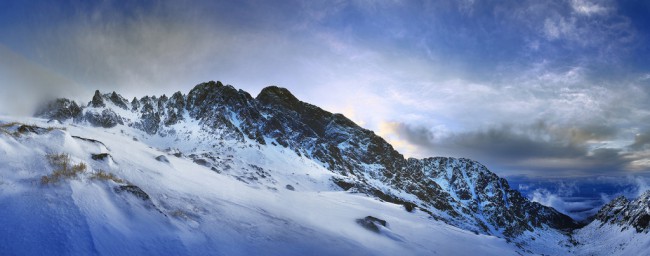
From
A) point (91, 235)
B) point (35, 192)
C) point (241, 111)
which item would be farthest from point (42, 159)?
point (241, 111)

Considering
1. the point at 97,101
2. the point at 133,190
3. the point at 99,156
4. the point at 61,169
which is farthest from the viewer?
the point at 97,101

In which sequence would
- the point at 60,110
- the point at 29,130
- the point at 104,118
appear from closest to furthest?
1. the point at 29,130
2. the point at 104,118
3. the point at 60,110

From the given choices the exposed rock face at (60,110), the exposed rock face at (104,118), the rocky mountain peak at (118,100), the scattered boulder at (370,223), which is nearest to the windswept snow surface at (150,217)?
the scattered boulder at (370,223)

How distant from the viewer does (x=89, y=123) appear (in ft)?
443

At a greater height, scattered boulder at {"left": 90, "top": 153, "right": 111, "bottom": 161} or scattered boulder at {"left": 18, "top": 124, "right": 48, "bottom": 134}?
scattered boulder at {"left": 18, "top": 124, "right": 48, "bottom": 134}

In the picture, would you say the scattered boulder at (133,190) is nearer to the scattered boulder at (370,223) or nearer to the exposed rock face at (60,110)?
the scattered boulder at (370,223)

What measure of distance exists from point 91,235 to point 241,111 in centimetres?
17249

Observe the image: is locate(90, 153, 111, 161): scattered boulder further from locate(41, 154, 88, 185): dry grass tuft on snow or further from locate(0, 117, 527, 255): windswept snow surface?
locate(41, 154, 88, 185): dry grass tuft on snow

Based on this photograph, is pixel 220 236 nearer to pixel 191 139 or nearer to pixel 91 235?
pixel 91 235

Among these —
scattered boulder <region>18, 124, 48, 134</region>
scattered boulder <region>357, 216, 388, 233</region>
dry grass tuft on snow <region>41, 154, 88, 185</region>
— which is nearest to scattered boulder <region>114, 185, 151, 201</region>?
dry grass tuft on snow <region>41, 154, 88, 185</region>

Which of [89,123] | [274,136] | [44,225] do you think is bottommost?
[44,225]

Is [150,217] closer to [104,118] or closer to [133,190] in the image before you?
[133,190]

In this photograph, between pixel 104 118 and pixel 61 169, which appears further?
pixel 104 118

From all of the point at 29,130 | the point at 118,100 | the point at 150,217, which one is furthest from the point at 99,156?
the point at 118,100
